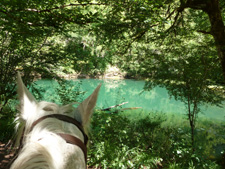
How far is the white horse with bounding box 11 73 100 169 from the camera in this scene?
1.91ft

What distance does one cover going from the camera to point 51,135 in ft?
2.46

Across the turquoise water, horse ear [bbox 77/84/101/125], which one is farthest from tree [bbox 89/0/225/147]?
horse ear [bbox 77/84/101/125]

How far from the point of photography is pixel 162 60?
4996mm

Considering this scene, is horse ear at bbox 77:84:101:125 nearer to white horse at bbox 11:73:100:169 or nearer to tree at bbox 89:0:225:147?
white horse at bbox 11:73:100:169

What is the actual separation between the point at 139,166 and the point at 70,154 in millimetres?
3258

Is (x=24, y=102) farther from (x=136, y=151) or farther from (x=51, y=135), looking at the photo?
(x=136, y=151)

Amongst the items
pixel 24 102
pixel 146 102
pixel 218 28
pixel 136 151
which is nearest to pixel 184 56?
pixel 218 28

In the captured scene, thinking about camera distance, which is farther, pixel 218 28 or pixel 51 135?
pixel 218 28

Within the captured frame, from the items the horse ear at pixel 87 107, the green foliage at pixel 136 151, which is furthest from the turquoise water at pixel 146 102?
the horse ear at pixel 87 107

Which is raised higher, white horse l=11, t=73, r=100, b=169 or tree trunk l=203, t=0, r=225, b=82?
tree trunk l=203, t=0, r=225, b=82

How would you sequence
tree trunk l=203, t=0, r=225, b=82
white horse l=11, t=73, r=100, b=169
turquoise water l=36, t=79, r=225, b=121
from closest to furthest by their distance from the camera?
white horse l=11, t=73, r=100, b=169 < tree trunk l=203, t=0, r=225, b=82 < turquoise water l=36, t=79, r=225, b=121

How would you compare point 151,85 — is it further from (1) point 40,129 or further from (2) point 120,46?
(1) point 40,129

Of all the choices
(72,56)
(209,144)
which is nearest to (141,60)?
(72,56)

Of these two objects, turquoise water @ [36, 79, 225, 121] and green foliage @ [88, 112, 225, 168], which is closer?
green foliage @ [88, 112, 225, 168]
